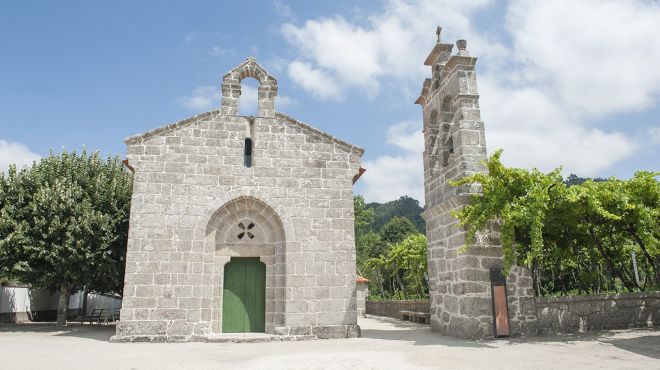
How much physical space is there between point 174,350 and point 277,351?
2188mm

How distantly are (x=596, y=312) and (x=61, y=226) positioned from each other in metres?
14.6

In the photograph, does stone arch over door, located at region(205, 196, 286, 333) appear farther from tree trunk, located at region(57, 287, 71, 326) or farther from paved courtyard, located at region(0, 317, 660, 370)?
tree trunk, located at region(57, 287, 71, 326)

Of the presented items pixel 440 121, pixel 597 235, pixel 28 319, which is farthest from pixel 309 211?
pixel 28 319

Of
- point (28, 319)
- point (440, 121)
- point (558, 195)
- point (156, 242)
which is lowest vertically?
point (28, 319)

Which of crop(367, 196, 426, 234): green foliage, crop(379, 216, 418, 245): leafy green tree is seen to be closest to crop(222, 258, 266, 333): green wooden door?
crop(379, 216, 418, 245): leafy green tree

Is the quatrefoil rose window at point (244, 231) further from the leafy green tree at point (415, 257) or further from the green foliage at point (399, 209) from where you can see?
the green foliage at point (399, 209)

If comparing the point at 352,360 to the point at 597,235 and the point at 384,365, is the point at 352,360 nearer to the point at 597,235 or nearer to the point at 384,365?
the point at 384,365

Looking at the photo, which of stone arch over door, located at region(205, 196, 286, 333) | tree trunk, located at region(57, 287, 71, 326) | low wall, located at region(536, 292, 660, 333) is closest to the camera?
low wall, located at region(536, 292, 660, 333)

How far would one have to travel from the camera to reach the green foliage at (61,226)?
1316 centimetres

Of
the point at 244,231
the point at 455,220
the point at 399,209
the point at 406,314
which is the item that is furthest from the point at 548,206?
the point at 399,209

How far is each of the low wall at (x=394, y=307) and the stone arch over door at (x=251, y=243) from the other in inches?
276

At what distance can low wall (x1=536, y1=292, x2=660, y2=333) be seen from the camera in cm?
1077

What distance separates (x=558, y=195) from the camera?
33.0ft

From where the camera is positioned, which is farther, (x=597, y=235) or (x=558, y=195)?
(x=597, y=235)
